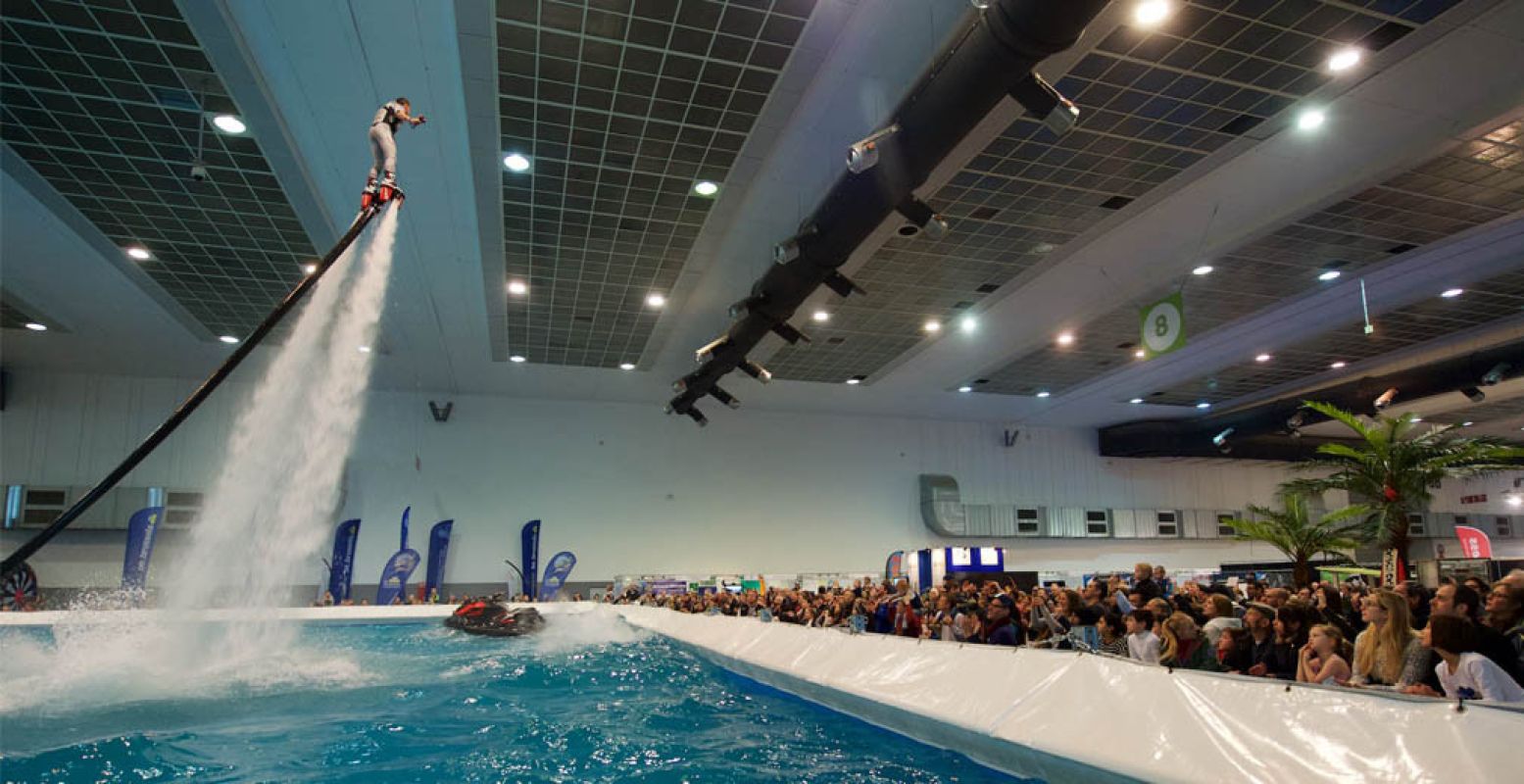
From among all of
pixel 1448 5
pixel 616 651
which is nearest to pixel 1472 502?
pixel 1448 5

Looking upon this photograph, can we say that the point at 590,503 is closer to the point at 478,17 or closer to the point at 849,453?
the point at 849,453

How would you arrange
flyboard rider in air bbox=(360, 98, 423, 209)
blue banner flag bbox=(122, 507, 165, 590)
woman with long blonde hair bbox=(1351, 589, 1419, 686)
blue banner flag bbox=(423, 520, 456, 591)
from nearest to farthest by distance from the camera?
woman with long blonde hair bbox=(1351, 589, 1419, 686) → flyboard rider in air bbox=(360, 98, 423, 209) → blue banner flag bbox=(122, 507, 165, 590) → blue banner flag bbox=(423, 520, 456, 591)

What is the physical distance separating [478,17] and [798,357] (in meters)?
11.7

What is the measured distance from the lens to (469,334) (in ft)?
53.9

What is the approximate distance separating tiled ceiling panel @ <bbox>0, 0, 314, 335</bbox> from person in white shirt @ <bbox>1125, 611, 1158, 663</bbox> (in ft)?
30.3

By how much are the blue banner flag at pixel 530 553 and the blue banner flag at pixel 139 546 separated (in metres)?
7.77

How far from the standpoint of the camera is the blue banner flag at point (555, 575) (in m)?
20.5

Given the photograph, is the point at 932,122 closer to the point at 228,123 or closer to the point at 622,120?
the point at 622,120

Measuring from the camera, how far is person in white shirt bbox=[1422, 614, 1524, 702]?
3678 mm

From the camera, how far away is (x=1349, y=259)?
12.2 meters

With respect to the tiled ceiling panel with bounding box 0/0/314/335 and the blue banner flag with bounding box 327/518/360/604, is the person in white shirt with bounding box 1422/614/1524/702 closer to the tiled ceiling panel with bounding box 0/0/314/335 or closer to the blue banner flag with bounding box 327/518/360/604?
the tiled ceiling panel with bounding box 0/0/314/335

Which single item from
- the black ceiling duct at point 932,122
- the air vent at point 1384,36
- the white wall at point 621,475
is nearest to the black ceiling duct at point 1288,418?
the white wall at point 621,475

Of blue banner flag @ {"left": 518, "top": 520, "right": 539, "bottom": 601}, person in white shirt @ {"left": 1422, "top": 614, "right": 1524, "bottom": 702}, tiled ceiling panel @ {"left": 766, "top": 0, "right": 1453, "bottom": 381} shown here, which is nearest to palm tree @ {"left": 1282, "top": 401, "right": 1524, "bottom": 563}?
tiled ceiling panel @ {"left": 766, "top": 0, "right": 1453, "bottom": 381}

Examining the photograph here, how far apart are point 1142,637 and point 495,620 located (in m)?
11.7
